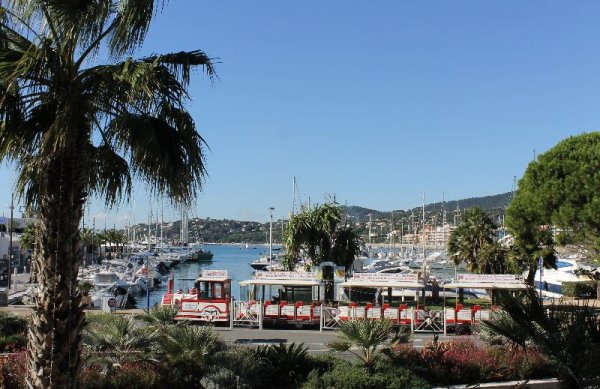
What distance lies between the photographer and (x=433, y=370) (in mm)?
14055

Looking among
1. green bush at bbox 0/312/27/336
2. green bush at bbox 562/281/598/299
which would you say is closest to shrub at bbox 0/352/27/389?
green bush at bbox 0/312/27/336

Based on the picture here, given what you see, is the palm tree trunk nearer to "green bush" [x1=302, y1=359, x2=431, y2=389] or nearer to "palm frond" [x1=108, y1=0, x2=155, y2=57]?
"palm frond" [x1=108, y1=0, x2=155, y2=57]

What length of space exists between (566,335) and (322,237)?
109 feet

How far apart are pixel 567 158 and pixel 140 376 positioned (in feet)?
73.3

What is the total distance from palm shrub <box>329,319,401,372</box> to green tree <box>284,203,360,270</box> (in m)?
25.7

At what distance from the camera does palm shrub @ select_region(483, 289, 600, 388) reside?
284 inches

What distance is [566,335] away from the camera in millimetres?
7562

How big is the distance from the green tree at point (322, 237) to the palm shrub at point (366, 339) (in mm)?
25729

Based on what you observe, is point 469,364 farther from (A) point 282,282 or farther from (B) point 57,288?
(A) point 282,282

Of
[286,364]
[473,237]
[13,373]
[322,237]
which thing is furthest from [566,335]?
[473,237]

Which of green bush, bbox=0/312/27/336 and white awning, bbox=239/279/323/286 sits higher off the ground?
white awning, bbox=239/279/323/286

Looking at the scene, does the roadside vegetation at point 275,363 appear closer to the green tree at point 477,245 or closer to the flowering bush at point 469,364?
the flowering bush at point 469,364

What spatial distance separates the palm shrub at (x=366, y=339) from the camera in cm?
1385

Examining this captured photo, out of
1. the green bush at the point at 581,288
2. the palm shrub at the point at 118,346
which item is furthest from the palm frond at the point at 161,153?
the green bush at the point at 581,288
